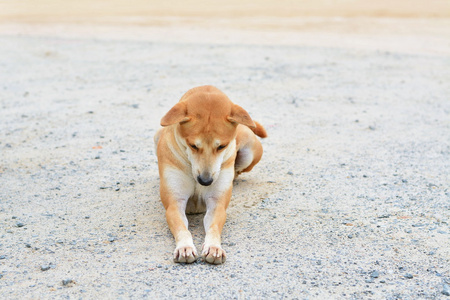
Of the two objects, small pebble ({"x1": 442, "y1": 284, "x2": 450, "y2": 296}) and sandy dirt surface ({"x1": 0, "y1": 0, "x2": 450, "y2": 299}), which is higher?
small pebble ({"x1": 442, "y1": 284, "x2": 450, "y2": 296})

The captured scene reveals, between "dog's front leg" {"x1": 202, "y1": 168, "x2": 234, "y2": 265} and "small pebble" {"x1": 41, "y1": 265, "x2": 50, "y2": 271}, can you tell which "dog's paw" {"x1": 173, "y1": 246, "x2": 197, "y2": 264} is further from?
"small pebble" {"x1": 41, "y1": 265, "x2": 50, "y2": 271}

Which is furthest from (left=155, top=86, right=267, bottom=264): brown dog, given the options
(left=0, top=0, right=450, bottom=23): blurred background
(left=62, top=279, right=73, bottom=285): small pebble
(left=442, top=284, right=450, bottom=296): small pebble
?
(left=0, top=0, right=450, bottom=23): blurred background

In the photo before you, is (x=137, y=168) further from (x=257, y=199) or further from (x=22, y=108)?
(x=22, y=108)

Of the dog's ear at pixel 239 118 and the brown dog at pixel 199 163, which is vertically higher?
the dog's ear at pixel 239 118

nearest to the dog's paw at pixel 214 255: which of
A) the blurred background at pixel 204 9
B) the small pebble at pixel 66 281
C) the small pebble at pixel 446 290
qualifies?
the small pebble at pixel 66 281

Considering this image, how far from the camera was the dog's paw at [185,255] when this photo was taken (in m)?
3.98

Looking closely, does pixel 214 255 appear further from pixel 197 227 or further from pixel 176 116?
pixel 176 116

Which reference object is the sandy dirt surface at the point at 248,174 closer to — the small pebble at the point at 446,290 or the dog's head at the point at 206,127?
the small pebble at the point at 446,290

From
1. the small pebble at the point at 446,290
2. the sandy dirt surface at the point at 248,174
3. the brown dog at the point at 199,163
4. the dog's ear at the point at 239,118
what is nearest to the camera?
the small pebble at the point at 446,290

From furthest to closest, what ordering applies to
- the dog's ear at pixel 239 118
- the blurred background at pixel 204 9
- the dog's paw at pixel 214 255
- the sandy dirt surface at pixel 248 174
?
the blurred background at pixel 204 9
the dog's ear at pixel 239 118
the dog's paw at pixel 214 255
the sandy dirt surface at pixel 248 174

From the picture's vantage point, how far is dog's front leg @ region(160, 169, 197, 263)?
14.3 ft

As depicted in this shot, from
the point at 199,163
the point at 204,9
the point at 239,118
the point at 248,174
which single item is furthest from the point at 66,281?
the point at 204,9

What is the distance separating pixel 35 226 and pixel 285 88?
22.5 feet

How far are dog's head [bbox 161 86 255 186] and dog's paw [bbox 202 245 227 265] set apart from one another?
1.72ft
